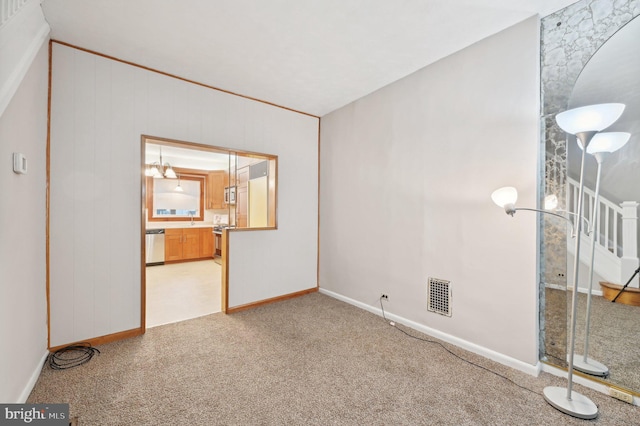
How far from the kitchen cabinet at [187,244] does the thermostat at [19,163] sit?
4891 millimetres

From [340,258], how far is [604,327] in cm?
263

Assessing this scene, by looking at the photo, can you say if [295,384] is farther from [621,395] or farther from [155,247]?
[155,247]

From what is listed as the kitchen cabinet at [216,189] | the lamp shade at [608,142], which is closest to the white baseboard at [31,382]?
the lamp shade at [608,142]

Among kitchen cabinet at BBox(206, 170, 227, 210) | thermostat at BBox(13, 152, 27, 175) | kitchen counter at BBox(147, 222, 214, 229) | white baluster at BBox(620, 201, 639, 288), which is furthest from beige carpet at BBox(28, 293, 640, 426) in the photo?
kitchen cabinet at BBox(206, 170, 227, 210)

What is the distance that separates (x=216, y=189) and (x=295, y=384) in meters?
6.19

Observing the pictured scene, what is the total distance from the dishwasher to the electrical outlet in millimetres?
7124

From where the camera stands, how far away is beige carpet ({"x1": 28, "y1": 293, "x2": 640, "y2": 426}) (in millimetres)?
1650

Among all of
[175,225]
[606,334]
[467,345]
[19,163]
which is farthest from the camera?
[175,225]

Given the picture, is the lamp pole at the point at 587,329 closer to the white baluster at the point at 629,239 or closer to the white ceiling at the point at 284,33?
the white baluster at the point at 629,239

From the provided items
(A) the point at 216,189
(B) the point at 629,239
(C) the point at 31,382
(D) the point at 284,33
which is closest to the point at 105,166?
(C) the point at 31,382

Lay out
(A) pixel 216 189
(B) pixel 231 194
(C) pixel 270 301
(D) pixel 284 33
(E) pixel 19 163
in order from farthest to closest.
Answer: (A) pixel 216 189, (B) pixel 231 194, (C) pixel 270 301, (D) pixel 284 33, (E) pixel 19 163

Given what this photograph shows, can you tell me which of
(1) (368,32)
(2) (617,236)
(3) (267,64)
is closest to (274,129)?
(3) (267,64)

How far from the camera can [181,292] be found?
4.24 meters

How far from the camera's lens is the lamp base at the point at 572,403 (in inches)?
64.1
